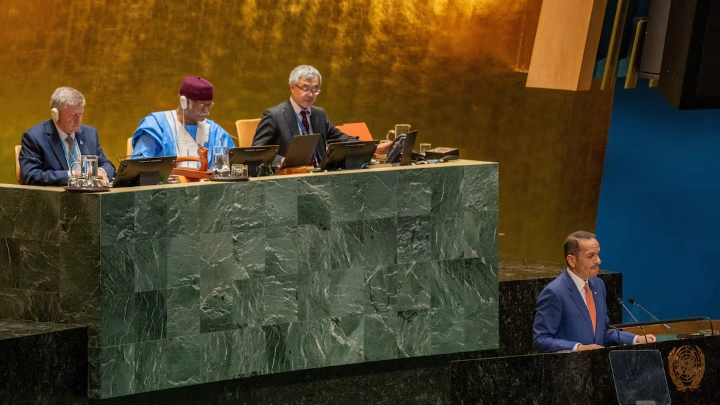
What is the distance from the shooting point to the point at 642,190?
8625 mm

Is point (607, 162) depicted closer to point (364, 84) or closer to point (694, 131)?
point (694, 131)

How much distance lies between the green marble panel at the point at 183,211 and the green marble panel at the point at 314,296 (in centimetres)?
65

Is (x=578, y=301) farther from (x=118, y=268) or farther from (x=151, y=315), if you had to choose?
(x=118, y=268)

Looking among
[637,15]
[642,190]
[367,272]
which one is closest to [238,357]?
[367,272]

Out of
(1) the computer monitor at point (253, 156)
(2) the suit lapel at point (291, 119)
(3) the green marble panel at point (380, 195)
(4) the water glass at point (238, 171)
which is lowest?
(3) the green marble panel at point (380, 195)

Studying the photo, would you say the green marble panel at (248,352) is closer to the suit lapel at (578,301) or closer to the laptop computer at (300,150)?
the laptop computer at (300,150)

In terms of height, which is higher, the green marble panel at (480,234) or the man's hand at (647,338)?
the green marble panel at (480,234)

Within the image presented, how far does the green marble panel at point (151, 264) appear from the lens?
5.91 metres

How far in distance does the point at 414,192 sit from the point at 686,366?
208 centimetres

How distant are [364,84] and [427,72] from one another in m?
0.52

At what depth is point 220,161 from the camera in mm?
6301

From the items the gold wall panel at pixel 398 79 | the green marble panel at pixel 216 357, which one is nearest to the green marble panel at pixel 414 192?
the green marble panel at pixel 216 357

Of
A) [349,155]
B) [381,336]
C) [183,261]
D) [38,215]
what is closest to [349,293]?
[381,336]

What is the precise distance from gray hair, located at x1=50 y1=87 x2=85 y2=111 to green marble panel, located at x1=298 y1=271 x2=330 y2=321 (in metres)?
1.44
